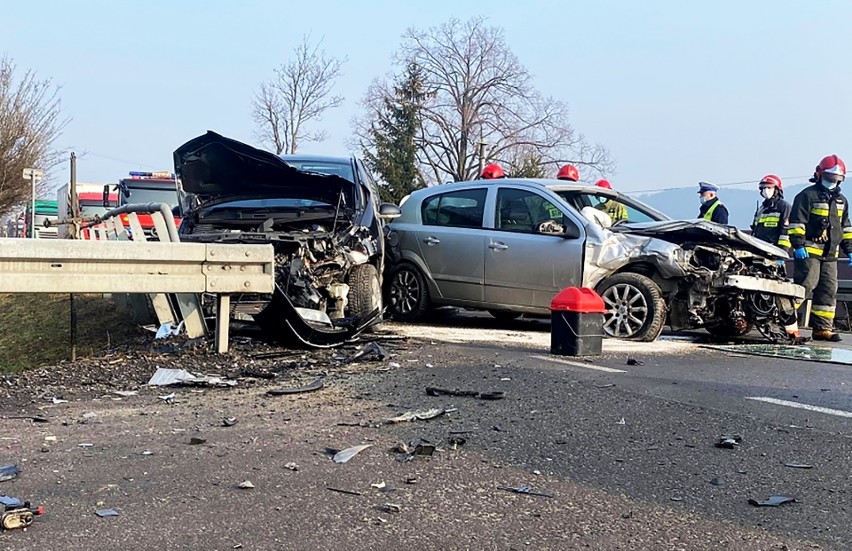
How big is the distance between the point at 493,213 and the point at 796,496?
6.37 m

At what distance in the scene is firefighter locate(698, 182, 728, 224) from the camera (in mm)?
11677

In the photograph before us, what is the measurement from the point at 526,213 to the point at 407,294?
1781 mm

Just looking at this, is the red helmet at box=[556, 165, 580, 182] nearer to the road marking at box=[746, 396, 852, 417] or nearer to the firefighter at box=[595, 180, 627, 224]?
the firefighter at box=[595, 180, 627, 224]

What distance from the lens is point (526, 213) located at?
9.20 meters

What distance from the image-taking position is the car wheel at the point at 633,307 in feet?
26.8

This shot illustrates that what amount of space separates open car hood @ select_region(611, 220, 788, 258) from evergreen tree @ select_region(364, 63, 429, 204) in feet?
118

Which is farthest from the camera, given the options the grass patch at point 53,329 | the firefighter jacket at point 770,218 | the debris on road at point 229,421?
the firefighter jacket at point 770,218

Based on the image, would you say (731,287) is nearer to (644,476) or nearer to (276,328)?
(276,328)

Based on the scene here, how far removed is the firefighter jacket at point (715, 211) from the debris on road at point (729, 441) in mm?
7922

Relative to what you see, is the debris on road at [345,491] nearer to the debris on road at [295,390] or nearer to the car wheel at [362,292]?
the debris on road at [295,390]

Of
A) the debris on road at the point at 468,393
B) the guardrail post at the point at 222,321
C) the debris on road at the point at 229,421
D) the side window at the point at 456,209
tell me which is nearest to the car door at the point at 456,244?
the side window at the point at 456,209

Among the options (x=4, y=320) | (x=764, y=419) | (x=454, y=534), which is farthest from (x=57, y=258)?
(x=4, y=320)

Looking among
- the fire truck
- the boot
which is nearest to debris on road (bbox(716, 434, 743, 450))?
the boot

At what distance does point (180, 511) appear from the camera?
9.97ft
